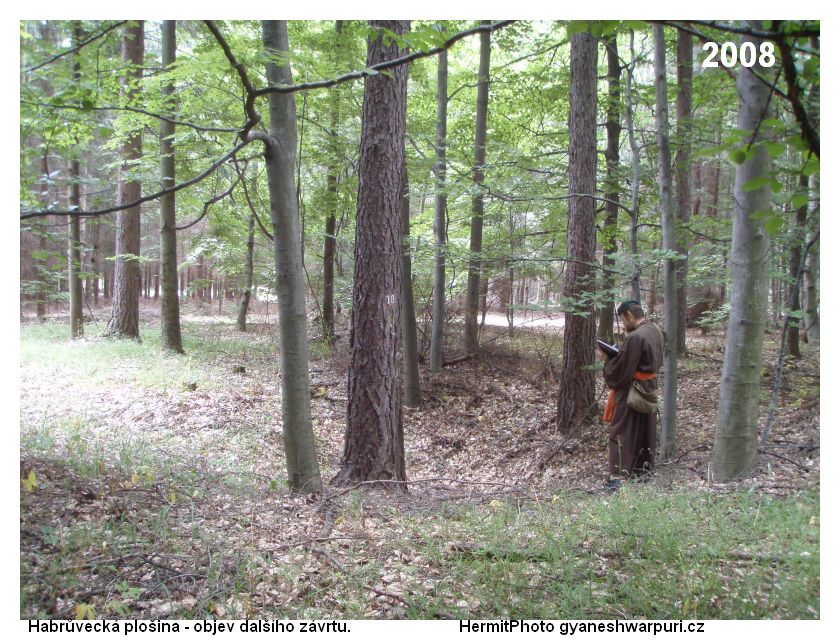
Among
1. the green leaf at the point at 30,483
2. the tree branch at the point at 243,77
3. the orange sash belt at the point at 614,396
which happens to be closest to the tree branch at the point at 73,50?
the tree branch at the point at 243,77

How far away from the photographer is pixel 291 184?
4363 millimetres

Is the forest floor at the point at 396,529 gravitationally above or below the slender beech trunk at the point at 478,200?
below

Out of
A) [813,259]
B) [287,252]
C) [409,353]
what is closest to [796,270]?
[813,259]

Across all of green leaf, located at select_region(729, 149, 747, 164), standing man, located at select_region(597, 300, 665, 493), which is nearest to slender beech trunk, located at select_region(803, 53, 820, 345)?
green leaf, located at select_region(729, 149, 747, 164)

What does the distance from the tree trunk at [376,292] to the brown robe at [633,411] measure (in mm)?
2444

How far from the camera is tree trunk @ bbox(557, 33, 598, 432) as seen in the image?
281 inches

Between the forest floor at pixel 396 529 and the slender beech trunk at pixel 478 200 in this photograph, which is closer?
the forest floor at pixel 396 529

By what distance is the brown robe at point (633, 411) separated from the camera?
5426mm

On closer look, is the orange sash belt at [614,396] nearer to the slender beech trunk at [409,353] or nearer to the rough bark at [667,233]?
the rough bark at [667,233]

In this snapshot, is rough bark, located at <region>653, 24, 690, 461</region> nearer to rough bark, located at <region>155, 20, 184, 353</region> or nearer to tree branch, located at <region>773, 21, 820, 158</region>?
tree branch, located at <region>773, 21, 820, 158</region>

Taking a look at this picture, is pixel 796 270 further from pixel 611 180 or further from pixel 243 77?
pixel 243 77

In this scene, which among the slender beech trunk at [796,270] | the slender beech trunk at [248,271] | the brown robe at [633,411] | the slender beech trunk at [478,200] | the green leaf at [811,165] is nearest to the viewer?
the green leaf at [811,165]

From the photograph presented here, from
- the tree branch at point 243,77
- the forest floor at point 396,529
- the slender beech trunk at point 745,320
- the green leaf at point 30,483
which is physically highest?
the tree branch at point 243,77

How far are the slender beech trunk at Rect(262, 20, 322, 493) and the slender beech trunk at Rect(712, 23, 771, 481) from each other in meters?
3.55
